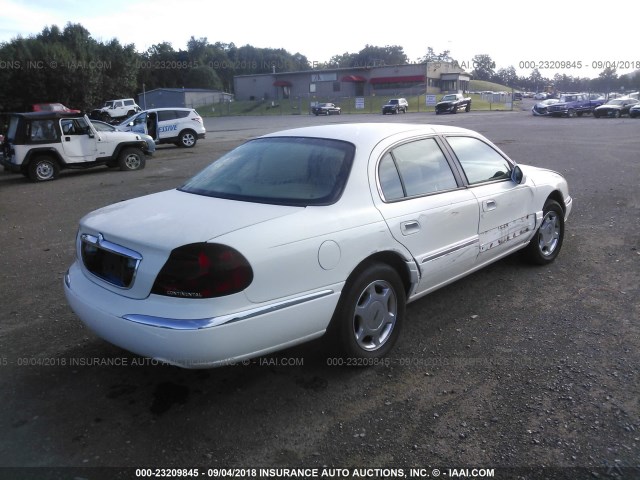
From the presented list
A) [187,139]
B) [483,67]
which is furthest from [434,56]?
[187,139]

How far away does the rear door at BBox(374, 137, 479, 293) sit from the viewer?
3.65m

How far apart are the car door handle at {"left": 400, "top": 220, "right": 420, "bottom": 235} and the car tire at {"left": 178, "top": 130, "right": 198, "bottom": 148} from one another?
62.9 ft

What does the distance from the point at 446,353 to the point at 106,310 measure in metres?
2.28

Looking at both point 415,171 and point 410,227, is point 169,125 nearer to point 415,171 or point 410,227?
point 415,171

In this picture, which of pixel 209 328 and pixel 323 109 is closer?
pixel 209 328

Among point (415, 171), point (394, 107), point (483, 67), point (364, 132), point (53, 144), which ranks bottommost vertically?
point (415, 171)

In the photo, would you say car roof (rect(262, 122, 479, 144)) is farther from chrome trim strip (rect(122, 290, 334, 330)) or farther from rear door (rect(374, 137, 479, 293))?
chrome trim strip (rect(122, 290, 334, 330))

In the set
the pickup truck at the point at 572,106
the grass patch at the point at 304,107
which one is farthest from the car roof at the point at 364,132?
the grass patch at the point at 304,107

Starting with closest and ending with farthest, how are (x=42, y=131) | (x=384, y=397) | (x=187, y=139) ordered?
(x=384, y=397) < (x=42, y=131) < (x=187, y=139)

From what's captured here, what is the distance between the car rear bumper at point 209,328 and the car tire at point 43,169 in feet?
38.0

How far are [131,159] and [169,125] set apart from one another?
21.7 ft

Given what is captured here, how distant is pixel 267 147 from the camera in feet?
13.4

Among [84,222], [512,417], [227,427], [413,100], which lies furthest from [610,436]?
[413,100]

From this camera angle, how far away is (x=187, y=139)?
70.8 feet
